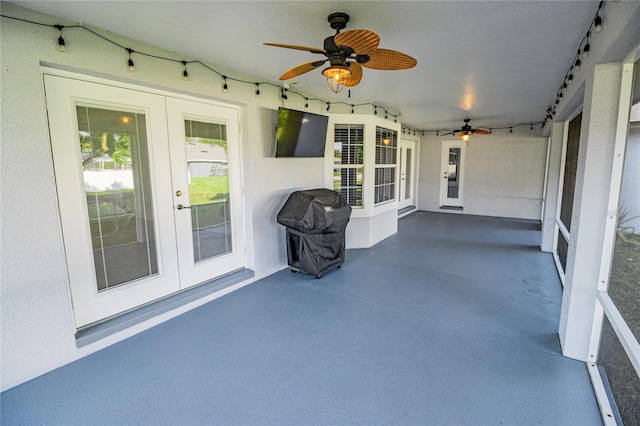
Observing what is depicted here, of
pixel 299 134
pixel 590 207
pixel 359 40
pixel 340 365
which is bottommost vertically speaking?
pixel 340 365

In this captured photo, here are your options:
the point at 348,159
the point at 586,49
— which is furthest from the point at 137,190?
the point at 586,49

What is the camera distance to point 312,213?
3.77 metres

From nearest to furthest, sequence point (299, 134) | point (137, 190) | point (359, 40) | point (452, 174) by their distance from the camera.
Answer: point (359, 40) → point (137, 190) → point (299, 134) → point (452, 174)

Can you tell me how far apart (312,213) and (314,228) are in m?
0.18

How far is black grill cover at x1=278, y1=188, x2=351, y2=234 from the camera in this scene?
3766mm

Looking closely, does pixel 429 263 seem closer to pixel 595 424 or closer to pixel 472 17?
pixel 595 424

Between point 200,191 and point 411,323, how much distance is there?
2.54 metres

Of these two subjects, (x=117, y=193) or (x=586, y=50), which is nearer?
(x=586, y=50)

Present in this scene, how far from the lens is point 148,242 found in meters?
2.97

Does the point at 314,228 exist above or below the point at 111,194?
below

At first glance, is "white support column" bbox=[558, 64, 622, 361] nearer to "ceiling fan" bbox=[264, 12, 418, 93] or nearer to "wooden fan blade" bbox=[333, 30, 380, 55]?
"ceiling fan" bbox=[264, 12, 418, 93]

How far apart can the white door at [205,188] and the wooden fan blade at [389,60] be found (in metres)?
1.95

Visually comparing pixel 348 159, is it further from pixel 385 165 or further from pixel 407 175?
pixel 407 175

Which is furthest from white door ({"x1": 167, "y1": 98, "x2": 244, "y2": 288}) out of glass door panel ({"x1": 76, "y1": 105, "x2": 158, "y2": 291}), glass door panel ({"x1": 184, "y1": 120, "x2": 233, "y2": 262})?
glass door panel ({"x1": 76, "y1": 105, "x2": 158, "y2": 291})
